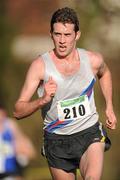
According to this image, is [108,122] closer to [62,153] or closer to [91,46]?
[62,153]

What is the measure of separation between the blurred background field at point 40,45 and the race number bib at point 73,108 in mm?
5851

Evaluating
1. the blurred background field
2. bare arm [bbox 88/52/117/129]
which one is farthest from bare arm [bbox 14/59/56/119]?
the blurred background field

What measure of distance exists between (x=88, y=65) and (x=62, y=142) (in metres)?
0.76

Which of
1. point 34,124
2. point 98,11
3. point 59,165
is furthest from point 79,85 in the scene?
point 34,124

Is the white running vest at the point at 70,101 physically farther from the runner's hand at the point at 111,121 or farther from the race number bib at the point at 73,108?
the runner's hand at the point at 111,121

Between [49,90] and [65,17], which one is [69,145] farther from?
[65,17]

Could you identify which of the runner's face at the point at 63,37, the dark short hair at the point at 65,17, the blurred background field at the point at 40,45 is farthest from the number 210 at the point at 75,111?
the blurred background field at the point at 40,45

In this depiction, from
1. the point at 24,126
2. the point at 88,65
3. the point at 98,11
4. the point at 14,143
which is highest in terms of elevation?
the point at 88,65

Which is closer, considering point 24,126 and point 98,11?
point 98,11

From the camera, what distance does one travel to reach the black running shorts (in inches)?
321

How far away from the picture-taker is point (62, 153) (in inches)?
324

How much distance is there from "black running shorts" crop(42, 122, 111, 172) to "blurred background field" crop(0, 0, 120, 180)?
19.0 ft

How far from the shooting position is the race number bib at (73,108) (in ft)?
26.2

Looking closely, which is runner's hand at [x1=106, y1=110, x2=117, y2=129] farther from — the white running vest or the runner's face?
the runner's face
